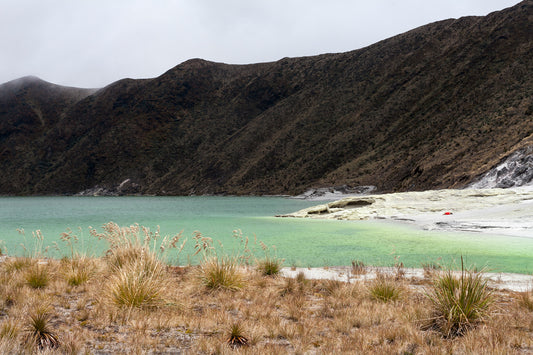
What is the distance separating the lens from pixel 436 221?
870 inches

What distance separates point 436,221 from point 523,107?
4060cm

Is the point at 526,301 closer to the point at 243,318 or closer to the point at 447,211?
the point at 243,318

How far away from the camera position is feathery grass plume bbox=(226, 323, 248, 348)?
446cm

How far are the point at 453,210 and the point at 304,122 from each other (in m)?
72.3

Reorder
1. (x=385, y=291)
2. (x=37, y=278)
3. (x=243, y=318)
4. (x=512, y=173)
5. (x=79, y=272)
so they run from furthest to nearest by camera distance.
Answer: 1. (x=512, y=173)
2. (x=79, y=272)
3. (x=37, y=278)
4. (x=385, y=291)
5. (x=243, y=318)

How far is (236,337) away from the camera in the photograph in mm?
4559

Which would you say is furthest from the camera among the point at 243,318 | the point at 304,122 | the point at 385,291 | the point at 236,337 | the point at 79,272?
the point at 304,122

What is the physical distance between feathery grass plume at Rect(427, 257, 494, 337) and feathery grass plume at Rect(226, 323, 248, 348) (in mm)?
2303

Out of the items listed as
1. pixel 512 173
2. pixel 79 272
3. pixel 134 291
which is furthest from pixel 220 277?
pixel 512 173

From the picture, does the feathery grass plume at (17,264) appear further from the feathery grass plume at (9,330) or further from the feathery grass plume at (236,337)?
the feathery grass plume at (236,337)

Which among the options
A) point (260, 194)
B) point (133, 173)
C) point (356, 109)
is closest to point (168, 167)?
point (133, 173)

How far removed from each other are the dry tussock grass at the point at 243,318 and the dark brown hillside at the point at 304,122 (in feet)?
139

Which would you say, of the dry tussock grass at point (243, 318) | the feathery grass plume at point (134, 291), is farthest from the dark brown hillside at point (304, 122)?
the feathery grass plume at point (134, 291)

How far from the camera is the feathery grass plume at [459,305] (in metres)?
4.91
